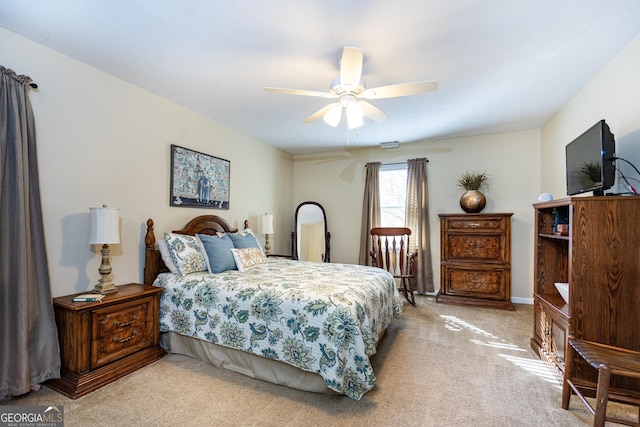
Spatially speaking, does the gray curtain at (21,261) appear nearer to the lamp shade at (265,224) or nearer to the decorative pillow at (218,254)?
the decorative pillow at (218,254)

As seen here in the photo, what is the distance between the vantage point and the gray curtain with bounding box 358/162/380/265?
16.3 ft

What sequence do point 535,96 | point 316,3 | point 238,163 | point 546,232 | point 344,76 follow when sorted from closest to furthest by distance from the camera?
point 316,3
point 344,76
point 546,232
point 535,96
point 238,163

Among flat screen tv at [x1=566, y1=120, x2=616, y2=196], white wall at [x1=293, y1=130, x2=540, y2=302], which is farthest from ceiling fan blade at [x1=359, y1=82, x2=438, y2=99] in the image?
white wall at [x1=293, y1=130, x2=540, y2=302]

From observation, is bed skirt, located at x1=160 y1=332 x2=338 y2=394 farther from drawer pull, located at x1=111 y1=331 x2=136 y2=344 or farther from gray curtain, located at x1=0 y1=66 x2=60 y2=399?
gray curtain, located at x1=0 y1=66 x2=60 y2=399

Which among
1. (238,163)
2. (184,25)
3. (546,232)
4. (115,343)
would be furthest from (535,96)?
(115,343)

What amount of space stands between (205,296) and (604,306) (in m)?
2.86

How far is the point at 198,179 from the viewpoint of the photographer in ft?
11.5

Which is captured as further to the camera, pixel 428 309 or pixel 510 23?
pixel 428 309

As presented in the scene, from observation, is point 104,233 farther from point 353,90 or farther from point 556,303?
point 556,303

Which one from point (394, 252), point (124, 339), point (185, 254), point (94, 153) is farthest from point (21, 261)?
point (394, 252)

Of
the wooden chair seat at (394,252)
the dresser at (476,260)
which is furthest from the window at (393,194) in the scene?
the dresser at (476,260)

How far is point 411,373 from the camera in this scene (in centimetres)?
226

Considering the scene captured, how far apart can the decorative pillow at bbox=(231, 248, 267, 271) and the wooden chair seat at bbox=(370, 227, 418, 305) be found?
6.04ft

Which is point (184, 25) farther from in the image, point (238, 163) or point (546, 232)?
point (546, 232)
